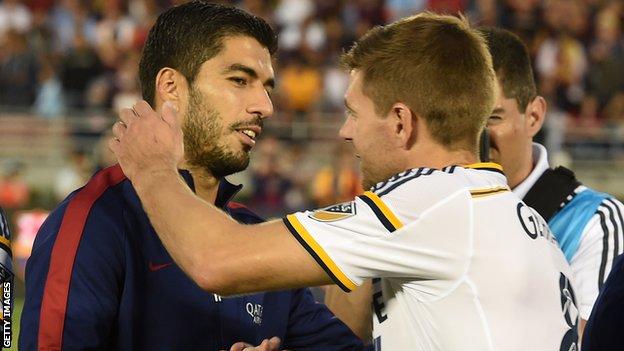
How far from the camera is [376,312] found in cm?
342

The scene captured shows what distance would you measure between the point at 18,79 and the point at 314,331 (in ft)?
37.2

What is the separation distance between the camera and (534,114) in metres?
4.70

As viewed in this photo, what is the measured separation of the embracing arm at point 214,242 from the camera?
10.2 ft

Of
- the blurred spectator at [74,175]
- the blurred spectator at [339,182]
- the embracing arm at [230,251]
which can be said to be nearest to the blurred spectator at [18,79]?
the blurred spectator at [74,175]

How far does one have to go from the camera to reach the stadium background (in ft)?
43.6

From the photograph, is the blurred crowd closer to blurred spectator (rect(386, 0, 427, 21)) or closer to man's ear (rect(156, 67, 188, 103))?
blurred spectator (rect(386, 0, 427, 21))

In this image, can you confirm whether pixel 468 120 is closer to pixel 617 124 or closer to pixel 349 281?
pixel 349 281

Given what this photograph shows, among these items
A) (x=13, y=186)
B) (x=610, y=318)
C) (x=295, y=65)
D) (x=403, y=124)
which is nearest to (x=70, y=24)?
(x=295, y=65)

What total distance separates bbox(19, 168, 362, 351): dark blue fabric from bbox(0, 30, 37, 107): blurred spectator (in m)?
11.5

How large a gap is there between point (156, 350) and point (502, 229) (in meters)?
1.10

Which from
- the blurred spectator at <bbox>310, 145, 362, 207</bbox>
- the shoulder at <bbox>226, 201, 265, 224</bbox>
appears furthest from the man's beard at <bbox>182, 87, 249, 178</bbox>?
the blurred spectator at <bbox>310, 145, 362, 207</bbox>

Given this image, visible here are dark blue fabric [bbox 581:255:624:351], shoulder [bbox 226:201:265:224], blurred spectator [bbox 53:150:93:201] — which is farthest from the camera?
blurred spectator [bbox 53:150:93:201]

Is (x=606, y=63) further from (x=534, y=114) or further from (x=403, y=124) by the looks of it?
(x=403, y=124)

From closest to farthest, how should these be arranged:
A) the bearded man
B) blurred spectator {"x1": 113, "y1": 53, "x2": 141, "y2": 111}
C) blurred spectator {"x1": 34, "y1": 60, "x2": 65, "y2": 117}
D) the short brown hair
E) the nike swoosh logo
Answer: the short brown hair, the bearded man, the nike swoosh logo, blurred spectator {"x1": 113, "y1": 53, "x2": 141, "y2": 111}, blurred spectator {"x1": 34, "y1": 60, "x2": 65, "y2": 117}
